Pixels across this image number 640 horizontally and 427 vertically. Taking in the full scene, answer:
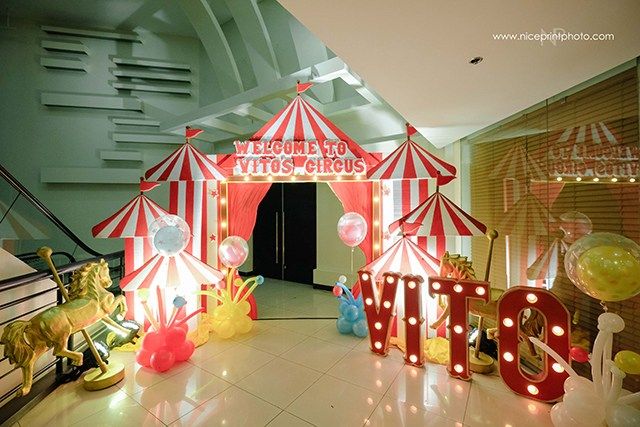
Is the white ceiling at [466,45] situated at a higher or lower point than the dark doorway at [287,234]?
higher

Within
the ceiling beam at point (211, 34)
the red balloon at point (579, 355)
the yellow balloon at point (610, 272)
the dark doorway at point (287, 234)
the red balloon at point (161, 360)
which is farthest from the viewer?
the dark doorway at point (287, 234)

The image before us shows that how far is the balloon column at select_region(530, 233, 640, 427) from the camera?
163 centimetres

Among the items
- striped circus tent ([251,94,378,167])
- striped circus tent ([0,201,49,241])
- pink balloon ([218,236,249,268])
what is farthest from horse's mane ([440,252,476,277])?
striped circus tent ([0,201,49,241])

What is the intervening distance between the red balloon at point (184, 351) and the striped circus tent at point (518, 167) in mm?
Result: 4034

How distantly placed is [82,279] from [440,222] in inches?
133

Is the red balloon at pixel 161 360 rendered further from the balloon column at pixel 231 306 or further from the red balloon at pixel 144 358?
the balloon column at pixel 231 306

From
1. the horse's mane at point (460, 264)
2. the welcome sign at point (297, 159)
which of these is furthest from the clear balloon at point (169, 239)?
the horse's mane at point (460, 264)

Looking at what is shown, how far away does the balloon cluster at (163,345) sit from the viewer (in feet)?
8.82

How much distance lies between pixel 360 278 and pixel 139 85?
622 cm

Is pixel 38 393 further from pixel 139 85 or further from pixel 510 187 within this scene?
pixel 139 85

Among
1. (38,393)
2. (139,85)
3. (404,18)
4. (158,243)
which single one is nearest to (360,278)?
(158,243)

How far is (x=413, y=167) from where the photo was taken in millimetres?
3146

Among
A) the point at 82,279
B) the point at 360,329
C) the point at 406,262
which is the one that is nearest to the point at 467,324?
the point at 406,262

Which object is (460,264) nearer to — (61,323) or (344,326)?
(344,326)
